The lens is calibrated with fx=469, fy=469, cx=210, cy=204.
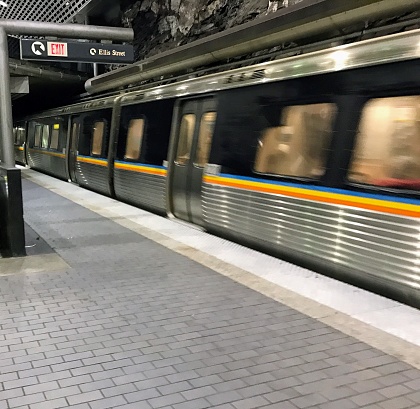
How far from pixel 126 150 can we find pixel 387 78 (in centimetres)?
669

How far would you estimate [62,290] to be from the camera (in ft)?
15.0

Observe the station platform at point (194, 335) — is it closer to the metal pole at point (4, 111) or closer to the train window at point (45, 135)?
the metal pole at point (4, 111)

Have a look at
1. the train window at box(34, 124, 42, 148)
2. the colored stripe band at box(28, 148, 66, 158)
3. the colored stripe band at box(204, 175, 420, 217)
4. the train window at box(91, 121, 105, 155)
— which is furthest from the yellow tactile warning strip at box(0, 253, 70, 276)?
the train window at box(34, 124, 42, 148)

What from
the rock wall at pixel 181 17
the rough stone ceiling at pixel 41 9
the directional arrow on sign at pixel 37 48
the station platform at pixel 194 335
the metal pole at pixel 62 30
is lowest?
the station platform at pixel 194 335

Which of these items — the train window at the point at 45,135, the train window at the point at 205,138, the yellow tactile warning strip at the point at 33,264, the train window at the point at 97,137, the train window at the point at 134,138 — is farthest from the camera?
the train window at the point at 45,135

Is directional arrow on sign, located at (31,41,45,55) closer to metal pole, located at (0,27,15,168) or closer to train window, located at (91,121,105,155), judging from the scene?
metal pole, located at (0,27,15,168)

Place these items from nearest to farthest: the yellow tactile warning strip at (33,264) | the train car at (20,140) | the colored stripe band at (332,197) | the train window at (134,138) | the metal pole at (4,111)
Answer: the colored stripe band at (332,197) < the yellow tactile warning strip at (33,264) < the metal pole at (4,111) < the train window at (134,138) < the train car at (20,140)

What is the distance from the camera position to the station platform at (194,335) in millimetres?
2738

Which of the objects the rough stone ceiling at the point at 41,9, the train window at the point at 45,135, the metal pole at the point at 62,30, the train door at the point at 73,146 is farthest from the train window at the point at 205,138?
the train window at the point at 45,135

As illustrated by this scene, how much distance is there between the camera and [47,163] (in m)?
16.6

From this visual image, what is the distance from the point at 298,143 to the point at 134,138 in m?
5.04

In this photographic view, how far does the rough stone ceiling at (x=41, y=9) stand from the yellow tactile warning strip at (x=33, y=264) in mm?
5494

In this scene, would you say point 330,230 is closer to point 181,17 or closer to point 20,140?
point 181,17

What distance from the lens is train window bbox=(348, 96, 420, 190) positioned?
3975mm
